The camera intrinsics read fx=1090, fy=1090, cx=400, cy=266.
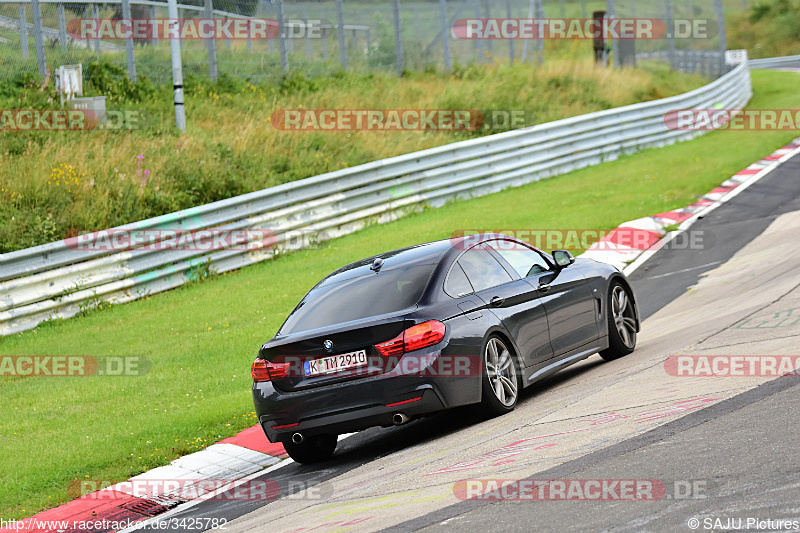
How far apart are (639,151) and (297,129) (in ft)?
29.8

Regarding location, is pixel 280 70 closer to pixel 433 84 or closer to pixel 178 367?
pixel 433 84

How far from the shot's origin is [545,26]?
36.1 metres

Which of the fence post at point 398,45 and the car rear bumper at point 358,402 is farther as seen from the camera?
the fence post at point 398,45

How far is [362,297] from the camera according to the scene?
821 centimetres

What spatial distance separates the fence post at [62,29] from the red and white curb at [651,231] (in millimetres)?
11461

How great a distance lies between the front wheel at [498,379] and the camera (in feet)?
26.3

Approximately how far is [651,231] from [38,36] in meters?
12.0

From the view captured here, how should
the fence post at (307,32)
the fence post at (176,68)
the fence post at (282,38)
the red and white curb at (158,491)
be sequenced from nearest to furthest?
the red and white curb at (158,491)
the fence post at (176,68)
the fence post at (282,38)
the fence post at (307,32)

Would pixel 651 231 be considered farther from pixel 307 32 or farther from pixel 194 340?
pixel 307 32

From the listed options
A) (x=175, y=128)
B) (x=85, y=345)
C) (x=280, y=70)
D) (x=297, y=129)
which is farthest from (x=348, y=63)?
(x=85, y=345)
